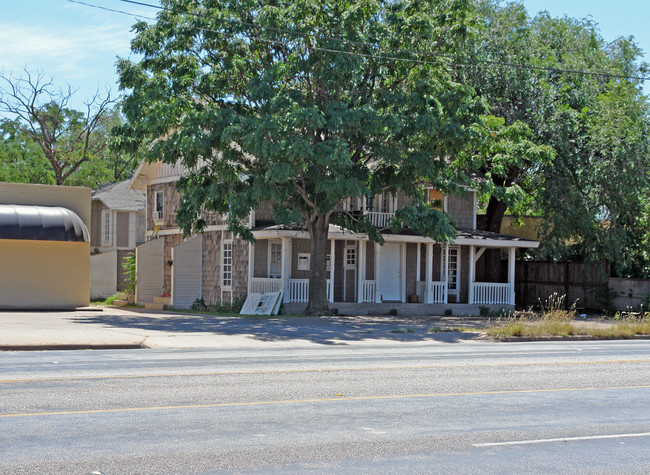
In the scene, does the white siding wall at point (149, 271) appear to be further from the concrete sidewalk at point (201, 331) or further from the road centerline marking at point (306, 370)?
the road centerline marking at point (306, 370)

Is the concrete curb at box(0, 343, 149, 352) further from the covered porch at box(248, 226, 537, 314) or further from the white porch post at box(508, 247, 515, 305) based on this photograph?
the white porch post at box(508, 247, 515, 305)

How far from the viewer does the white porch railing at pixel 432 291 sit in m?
Result: 32.4

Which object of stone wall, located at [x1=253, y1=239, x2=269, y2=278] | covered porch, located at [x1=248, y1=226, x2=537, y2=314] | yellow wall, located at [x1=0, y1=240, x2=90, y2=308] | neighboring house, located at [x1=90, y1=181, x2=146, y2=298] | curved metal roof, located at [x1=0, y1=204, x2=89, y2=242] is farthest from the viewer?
neighboring house, located at [x1=90, y1=181, x2=146, y2=298]

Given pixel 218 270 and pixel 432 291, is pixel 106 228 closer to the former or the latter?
pixel 218 270

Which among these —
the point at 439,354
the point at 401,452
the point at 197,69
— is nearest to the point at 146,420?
the point at 401,452

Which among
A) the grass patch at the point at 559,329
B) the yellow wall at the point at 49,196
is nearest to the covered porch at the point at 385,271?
the yellow wall at the point at 49,196

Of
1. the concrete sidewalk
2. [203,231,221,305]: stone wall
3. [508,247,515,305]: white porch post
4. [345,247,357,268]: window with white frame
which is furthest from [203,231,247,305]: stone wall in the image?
[508,247,515,305]: white porch post

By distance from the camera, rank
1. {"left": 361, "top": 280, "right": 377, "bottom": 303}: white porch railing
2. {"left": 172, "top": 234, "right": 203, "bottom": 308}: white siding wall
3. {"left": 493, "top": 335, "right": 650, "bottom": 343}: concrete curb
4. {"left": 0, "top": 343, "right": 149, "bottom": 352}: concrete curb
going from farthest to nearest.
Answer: {"left": 172, "top": 234, "right": 203, "bottom": 308}: white siding wall
{"left": 361, "top": 280, "right": 377, "bottom": 303}: white porch railing
{"left": 493, "top": 335, "right": 650, "bottom": 343}: concrete curb
{"left": 0, "top": 343, "right": 149, "bottom": 352}: concrete curb

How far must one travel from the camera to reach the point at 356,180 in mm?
23547

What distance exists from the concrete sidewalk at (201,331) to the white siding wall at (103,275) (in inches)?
505

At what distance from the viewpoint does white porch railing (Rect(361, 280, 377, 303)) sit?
31.3m

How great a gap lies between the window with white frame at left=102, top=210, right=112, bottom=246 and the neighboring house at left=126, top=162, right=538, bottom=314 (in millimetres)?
7345

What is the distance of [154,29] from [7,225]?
8466 millimetres

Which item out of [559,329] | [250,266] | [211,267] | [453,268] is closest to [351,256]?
[250,266]
